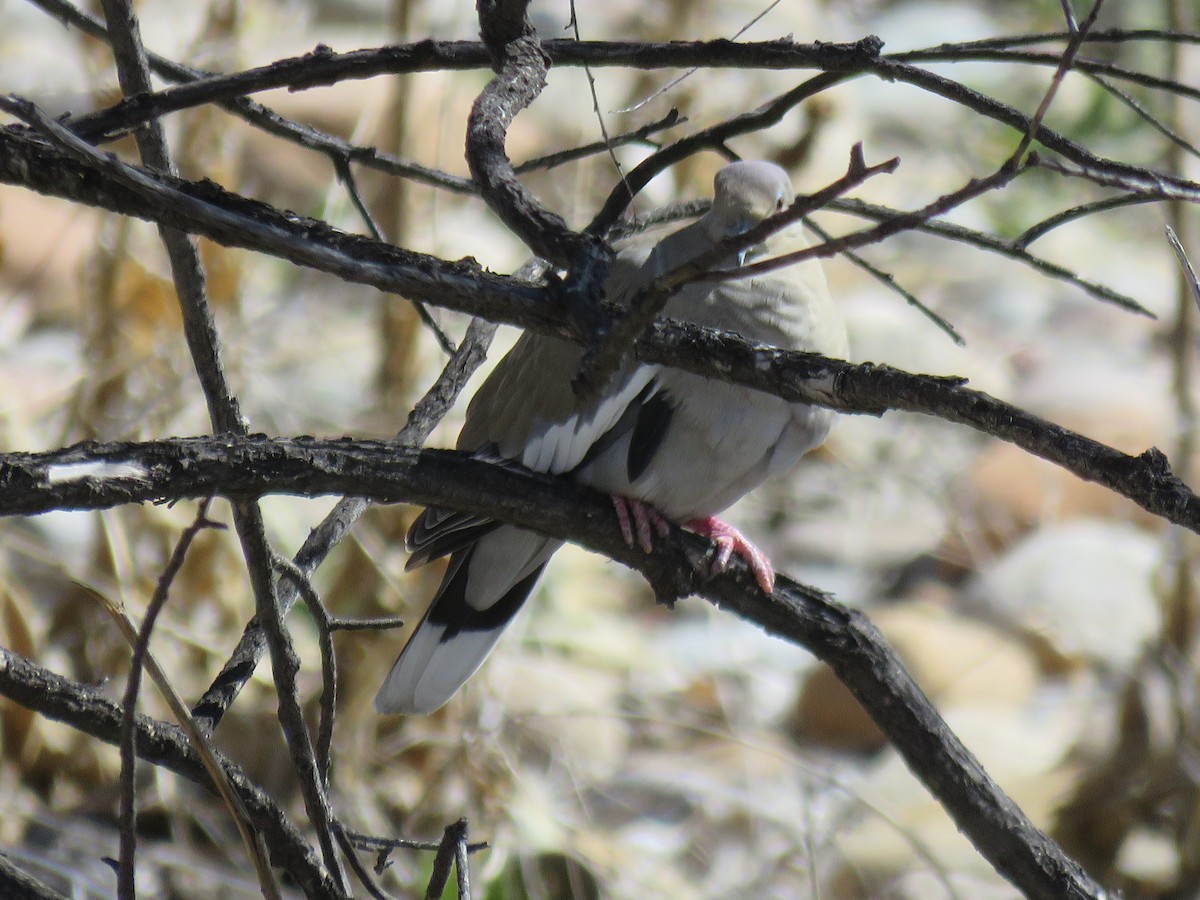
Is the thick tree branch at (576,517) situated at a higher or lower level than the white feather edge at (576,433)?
lower

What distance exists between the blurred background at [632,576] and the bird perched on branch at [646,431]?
0.40 metres

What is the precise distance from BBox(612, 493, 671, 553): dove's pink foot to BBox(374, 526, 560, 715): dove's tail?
314 mm

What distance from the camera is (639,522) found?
229 cm

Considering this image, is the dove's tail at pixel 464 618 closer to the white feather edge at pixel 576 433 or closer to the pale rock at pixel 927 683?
the white feather edge at pixel 576 433

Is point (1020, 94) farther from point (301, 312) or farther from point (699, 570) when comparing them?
point (699, 570)

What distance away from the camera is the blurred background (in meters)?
3.67

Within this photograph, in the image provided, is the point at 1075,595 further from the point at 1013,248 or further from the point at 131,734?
the point at 131,734

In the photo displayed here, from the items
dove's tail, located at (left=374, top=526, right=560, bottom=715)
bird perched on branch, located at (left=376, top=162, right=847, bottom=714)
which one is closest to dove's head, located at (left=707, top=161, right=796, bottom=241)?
Result: bird perched on branch, located at (left=376, top=162, right=847, bottom=714)

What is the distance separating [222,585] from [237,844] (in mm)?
719

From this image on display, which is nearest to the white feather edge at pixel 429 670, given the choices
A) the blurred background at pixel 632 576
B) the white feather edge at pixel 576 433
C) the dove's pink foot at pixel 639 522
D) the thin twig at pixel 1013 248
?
the white feather edge at pixel 576 433

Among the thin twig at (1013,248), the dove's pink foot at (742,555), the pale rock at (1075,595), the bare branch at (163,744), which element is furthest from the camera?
the pale rock at (1075,595)

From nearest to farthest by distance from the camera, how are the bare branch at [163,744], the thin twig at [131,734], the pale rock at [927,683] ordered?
1. the thin twig at [131,734]
2. the bare branch at [163,744]
3. the pale rock at [927,683]

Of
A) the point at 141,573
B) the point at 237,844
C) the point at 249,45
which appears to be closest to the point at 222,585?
the point at 141,573

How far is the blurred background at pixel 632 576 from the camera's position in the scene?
3674 millimetres
